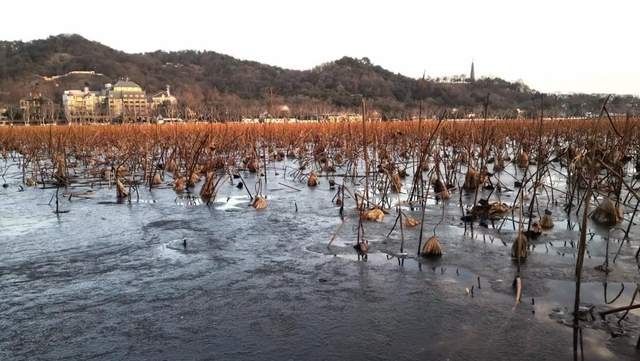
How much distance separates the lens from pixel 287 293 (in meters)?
4.28

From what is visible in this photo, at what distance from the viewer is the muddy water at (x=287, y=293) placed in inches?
130

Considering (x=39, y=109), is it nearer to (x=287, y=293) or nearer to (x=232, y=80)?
(x=287, y=293)

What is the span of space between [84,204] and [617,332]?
7843 mm

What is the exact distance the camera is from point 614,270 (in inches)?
183

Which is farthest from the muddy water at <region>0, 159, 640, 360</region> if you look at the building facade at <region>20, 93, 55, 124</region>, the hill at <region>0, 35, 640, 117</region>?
the hill at <region>0, 35, 640, 117</region>

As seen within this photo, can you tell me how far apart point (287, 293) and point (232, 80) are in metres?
111

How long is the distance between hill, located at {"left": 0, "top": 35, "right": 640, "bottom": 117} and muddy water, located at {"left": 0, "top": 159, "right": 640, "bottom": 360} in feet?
228

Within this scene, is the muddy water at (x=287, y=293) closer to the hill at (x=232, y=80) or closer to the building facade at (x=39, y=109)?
the building facade at (x=39, y=109)

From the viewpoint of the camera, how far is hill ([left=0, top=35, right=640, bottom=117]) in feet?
287

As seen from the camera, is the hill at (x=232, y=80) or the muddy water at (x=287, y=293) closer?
the muddy water at (x=287, y=293)

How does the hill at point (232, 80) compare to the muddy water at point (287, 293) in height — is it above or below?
above

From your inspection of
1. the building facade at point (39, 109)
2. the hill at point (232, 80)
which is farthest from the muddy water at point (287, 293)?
the hill at point (232, 80)

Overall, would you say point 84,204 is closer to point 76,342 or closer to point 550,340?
point 76,342

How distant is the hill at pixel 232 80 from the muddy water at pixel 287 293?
69356mm
